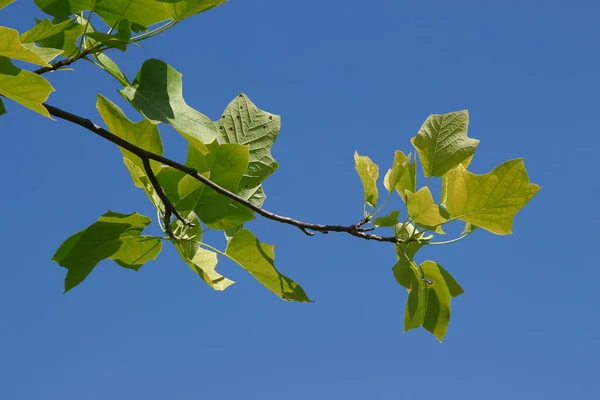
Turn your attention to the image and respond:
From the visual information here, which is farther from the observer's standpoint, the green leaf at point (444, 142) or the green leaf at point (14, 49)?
the green leaf at point (444, 142)

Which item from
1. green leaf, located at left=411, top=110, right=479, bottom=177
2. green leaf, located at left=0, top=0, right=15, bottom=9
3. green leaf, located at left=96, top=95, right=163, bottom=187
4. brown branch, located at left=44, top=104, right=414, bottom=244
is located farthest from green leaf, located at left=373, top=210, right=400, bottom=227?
green leaf, located at left=0, top=0, right=15, bottom=9

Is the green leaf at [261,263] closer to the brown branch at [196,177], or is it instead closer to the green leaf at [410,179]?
the brown branch at [196,177]

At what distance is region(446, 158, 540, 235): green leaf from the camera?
Result: 1582mm

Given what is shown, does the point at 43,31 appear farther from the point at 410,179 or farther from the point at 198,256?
the point at 410,179

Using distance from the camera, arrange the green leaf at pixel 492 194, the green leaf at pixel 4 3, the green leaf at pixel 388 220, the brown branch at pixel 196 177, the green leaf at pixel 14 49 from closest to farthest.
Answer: the green leaf at pixel 14 49
the green leaf at pixel 4 3
the brown branch at pixel 196 177
the green leaf at pixel 492 194
the green leaf at pixel 388 220

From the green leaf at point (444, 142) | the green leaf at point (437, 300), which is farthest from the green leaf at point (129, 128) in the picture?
the green leaf at point (437, 300)

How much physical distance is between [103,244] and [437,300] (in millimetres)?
868

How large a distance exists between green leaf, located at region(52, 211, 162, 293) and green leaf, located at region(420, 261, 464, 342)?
708 millimetres

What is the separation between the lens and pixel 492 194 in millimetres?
1618

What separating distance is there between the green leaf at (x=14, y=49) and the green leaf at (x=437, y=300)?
1072 millimetres

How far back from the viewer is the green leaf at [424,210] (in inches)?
62.7

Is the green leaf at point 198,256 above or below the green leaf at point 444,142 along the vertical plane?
below

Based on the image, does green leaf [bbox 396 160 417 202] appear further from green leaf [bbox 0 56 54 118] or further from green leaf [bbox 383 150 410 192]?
green leaf [bbox 0 56 54 118]

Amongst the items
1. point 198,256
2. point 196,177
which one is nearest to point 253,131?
point 196,177
